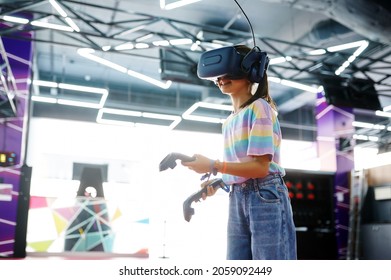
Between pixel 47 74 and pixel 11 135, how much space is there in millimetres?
3014

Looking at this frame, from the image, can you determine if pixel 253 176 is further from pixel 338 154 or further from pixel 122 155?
pixel 122 155

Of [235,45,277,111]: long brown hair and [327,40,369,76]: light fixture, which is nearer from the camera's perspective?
[235,45,277,111]: long brown hair

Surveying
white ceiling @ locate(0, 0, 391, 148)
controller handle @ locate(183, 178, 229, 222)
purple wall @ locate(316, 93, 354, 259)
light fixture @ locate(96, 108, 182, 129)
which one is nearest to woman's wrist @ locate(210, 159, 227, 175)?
controller handle @ locate(183, 178, 229, 222)

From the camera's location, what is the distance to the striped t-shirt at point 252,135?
2.66 ft

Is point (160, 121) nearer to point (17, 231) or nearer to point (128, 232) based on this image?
point (128, 232)

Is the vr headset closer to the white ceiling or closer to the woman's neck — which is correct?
the woman's neck

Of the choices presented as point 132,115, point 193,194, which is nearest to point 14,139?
point 132,115

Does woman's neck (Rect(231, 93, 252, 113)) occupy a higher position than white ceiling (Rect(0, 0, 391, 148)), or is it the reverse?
white ceiling (Rect(0, 0, 391, 148))

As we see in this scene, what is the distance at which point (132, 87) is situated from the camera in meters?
8.07

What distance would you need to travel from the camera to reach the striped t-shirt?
2.66 feet

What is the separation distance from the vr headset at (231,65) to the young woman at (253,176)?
2 centimetres

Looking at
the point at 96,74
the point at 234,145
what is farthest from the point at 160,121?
the point at 234,145

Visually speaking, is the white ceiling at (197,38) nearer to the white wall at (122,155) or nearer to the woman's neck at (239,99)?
the white wall at (122,155)

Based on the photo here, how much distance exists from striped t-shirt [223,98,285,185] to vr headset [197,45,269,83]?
0.07 m
